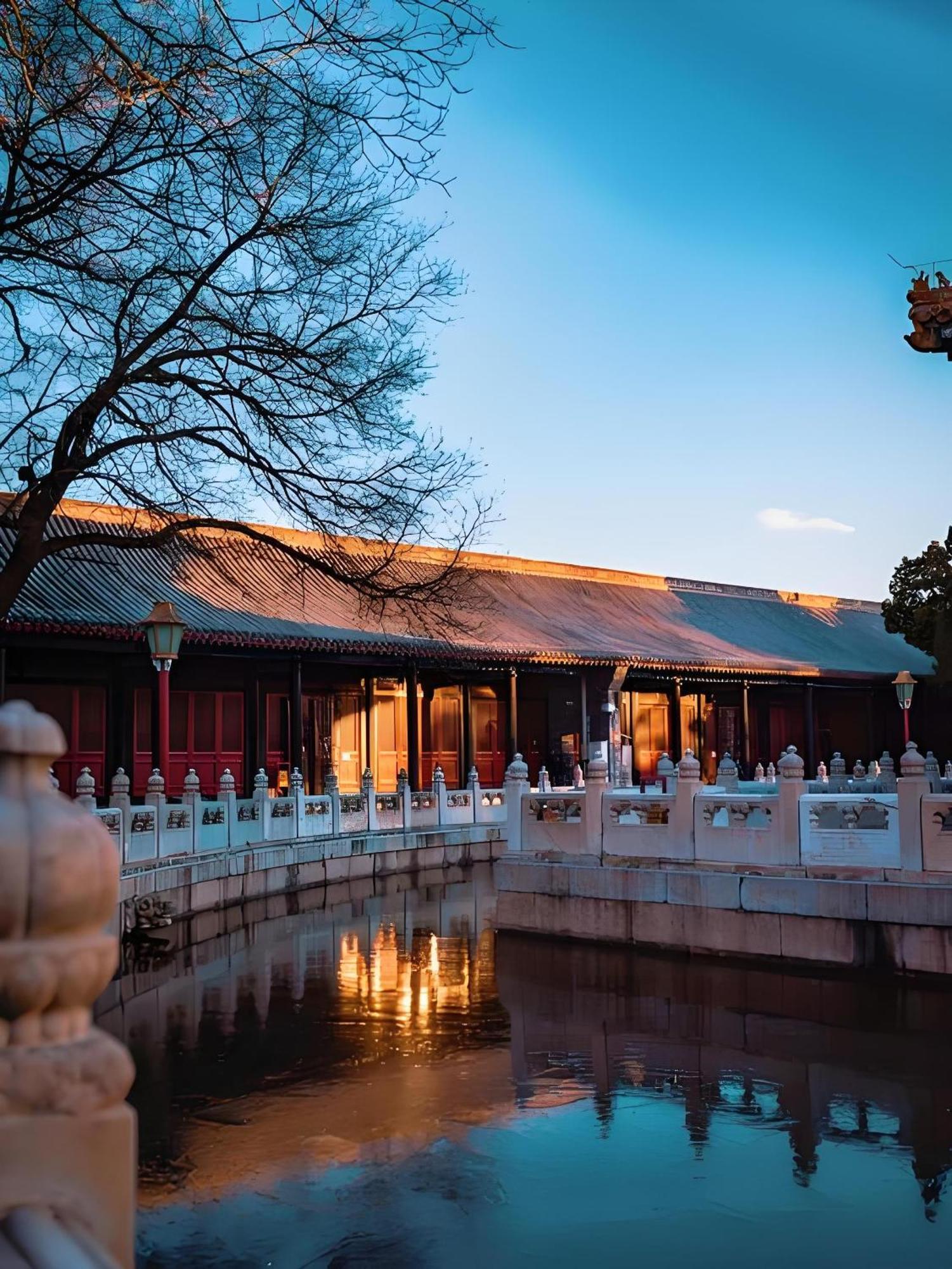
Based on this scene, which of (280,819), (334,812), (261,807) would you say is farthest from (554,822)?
(334,812)

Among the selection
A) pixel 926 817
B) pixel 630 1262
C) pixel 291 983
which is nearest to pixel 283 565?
pixel 291 983

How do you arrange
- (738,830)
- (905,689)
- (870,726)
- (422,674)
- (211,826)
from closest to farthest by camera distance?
(738,830) < (211,826) < (422,674) < (905,689) < (870,726)

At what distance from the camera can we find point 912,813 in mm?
9258

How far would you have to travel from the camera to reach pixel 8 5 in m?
4.43

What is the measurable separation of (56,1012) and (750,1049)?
20.6 feet

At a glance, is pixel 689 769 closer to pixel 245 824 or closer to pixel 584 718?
pixel 245 824

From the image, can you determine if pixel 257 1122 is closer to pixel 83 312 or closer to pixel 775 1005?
pixel 775 1005

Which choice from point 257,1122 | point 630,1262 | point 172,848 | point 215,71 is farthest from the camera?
point 172,848

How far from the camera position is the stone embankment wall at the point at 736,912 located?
9086 millimetres

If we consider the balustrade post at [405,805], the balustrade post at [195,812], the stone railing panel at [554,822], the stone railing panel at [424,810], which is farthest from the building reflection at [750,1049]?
the stone railing panel at [424,810]

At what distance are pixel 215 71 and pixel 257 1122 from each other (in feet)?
15.8

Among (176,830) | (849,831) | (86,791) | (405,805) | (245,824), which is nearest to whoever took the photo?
(849,831)

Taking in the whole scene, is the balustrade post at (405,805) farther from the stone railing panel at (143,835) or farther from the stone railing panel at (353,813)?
the stone railing panel at (143,835)

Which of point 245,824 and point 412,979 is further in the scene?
point 245,824
